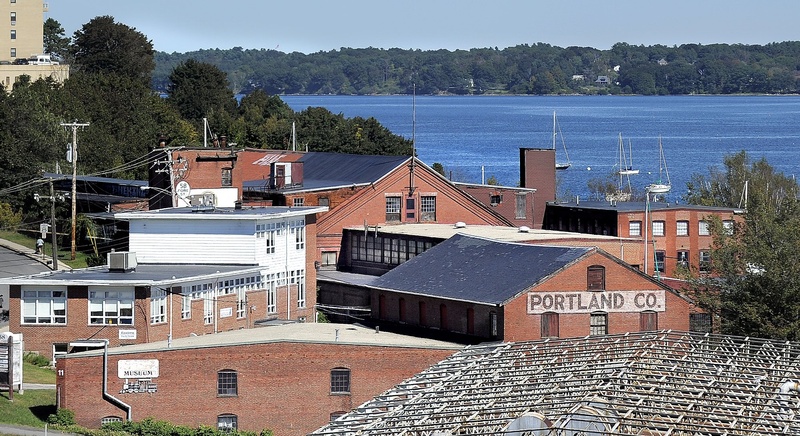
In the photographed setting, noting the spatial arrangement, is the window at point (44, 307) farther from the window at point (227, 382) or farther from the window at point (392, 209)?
the window at point (392, 209)

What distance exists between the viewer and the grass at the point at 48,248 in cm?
8450

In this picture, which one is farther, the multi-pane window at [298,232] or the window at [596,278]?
the multi-pane window at [298,232]

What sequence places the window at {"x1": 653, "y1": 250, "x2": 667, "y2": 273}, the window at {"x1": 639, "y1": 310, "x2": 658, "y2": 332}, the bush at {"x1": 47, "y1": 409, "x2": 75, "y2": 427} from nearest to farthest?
the bush at {"x1": 47, "y1": 409, "x2": 75, "y2": 427}
the window at {"x1": 639, "y1": 310, "x2": 658, "y2": 332}
the window at {"x1": 653, "y1": 250, "x2": 667, "y2": 273}

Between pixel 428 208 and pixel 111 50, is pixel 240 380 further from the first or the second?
pixel 111 50

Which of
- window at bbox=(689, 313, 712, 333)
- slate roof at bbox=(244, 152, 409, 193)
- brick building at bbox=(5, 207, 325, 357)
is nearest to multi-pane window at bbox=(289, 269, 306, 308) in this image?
brick building at bbox=(5, 207, 325, 357)

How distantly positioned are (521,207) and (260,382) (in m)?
41.7

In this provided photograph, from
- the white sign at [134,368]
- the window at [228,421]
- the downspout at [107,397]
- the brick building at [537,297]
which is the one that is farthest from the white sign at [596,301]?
the downspout at [107,397]

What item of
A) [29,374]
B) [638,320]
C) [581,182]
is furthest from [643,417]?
[581,182]

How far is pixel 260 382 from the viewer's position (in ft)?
181

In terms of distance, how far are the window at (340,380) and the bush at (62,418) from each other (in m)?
9.67

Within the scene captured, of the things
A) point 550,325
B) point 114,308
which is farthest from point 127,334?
point 550,325

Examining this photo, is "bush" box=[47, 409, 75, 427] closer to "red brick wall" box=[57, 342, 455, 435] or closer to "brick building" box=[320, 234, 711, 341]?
"red brick wall" box=[57, 342, 455, 435]

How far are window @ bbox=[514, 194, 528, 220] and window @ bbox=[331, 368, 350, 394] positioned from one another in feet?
130

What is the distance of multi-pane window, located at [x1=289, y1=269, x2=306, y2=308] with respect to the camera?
235ft
